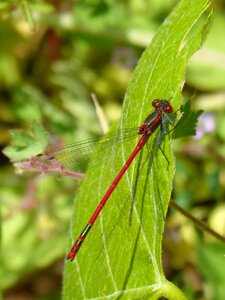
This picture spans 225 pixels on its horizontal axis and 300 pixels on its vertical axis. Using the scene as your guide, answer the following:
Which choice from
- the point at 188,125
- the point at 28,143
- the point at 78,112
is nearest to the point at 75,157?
the point at 28,143

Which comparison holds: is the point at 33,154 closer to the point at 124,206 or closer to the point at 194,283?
the point at 124,206

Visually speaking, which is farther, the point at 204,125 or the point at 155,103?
the point at 204,125

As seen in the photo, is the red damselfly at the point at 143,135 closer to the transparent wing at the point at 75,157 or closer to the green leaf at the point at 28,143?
the transparent wing at the point at 75,157

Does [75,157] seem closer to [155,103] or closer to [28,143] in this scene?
[28,143]

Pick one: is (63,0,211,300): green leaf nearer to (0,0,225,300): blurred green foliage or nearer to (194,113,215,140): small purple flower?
(0,0,225,300): blurred green foliage

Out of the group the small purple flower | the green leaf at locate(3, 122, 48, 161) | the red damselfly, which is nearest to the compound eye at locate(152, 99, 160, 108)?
the red damselfly

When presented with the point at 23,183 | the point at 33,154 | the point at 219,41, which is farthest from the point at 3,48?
the point at 33,154

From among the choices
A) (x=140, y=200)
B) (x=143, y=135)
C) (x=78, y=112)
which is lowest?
(x=140, y=200)
